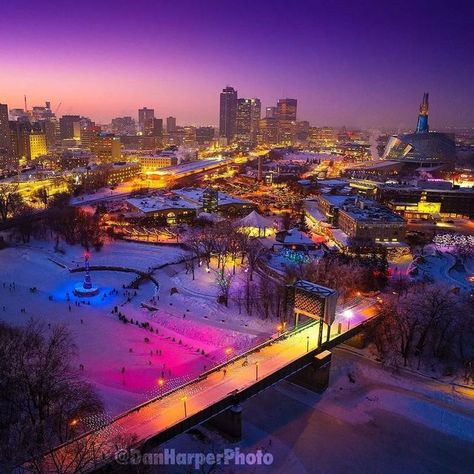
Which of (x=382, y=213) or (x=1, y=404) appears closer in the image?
(x=1, y=404)

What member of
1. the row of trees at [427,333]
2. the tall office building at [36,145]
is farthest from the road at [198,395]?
the tall office building at [36,145]

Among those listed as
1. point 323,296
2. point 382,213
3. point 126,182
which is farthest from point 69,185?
point 323,296

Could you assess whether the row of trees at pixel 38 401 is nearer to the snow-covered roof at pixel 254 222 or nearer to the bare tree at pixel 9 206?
the snow-covered roof at pixel 254 222

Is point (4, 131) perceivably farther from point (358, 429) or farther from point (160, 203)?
point (358, 429)

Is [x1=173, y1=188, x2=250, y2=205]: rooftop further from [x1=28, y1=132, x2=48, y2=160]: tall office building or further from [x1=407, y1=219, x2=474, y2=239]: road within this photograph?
[x1=28, y1=132, x2=48, y2=160]: tall office building

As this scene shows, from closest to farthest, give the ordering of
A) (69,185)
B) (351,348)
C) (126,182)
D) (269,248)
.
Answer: (351,348) → (269,248) → (69,185) → (126,182)

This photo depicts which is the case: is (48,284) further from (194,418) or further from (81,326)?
(194,418)

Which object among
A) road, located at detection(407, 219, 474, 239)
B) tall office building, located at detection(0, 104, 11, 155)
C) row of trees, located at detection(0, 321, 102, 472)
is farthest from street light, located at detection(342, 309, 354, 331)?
tall office building, located at detection(0, 104, 11, 155)
